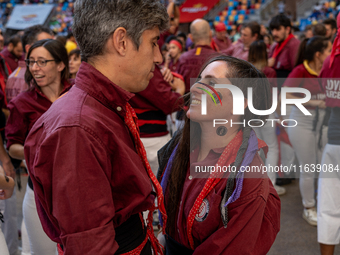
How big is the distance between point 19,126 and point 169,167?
1.12m

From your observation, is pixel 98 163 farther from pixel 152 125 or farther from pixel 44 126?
pixel 152 125

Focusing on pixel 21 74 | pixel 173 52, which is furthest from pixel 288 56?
pixel 21 74

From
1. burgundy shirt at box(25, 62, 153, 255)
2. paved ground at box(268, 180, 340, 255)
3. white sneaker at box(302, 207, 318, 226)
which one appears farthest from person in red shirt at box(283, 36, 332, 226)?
burgundy shirt at box(25, 62, 153, 255)

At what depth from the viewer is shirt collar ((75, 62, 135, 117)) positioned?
3.18 feet

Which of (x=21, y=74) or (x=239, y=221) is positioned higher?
(x=21, y=74)

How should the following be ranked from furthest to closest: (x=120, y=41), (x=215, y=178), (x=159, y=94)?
(x=159, y=94)
(x=215, y=178)
(x=120, y=41)

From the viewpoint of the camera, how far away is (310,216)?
3.06 m

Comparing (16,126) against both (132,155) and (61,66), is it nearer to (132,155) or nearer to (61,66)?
(61,66)

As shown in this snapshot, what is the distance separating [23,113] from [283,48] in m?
3.27

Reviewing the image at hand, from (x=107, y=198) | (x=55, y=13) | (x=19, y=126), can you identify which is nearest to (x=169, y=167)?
(x=107, y=198)

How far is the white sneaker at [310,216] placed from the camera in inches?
118

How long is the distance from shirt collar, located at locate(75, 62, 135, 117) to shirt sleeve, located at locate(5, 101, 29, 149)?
125 centimetres

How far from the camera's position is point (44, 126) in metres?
0.93

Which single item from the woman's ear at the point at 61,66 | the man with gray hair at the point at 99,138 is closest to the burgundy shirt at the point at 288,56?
the woman's ear at the point at 61,66
